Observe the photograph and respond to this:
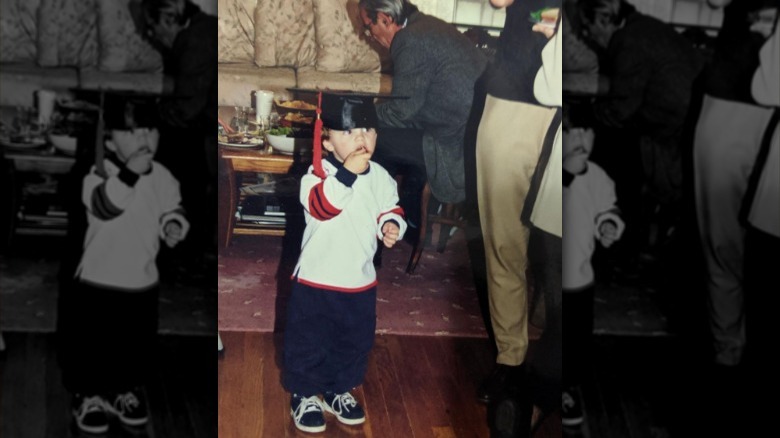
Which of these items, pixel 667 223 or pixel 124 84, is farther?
pixel 667 223

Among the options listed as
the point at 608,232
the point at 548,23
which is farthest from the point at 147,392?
the point at 548,23

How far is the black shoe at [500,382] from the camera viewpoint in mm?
2221

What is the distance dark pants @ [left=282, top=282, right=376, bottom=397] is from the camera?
2.11m

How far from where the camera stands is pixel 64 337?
6.66ft

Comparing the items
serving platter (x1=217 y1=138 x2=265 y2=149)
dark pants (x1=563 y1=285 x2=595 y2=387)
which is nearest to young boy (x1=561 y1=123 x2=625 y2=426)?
dark pants (x1=563 y1=285 x2=595 y2=387)

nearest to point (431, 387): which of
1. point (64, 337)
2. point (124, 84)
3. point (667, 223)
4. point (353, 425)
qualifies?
point (353, 425)

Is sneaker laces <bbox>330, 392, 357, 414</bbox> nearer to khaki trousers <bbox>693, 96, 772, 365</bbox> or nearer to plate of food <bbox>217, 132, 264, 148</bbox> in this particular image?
plate of food <bbox>217, 132, 264, 148</bbox>

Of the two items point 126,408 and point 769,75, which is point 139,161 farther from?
point 769,75

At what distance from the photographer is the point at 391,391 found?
84.9 inches

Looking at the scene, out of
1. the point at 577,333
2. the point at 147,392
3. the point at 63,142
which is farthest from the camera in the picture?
the point at 577,333

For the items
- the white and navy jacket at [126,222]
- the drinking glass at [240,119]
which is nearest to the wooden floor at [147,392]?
the white and navy jacket at [126,222]

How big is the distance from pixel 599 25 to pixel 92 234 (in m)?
1.27

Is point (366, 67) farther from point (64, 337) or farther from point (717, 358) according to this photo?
point (717, 358)

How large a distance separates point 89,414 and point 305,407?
492 mm
